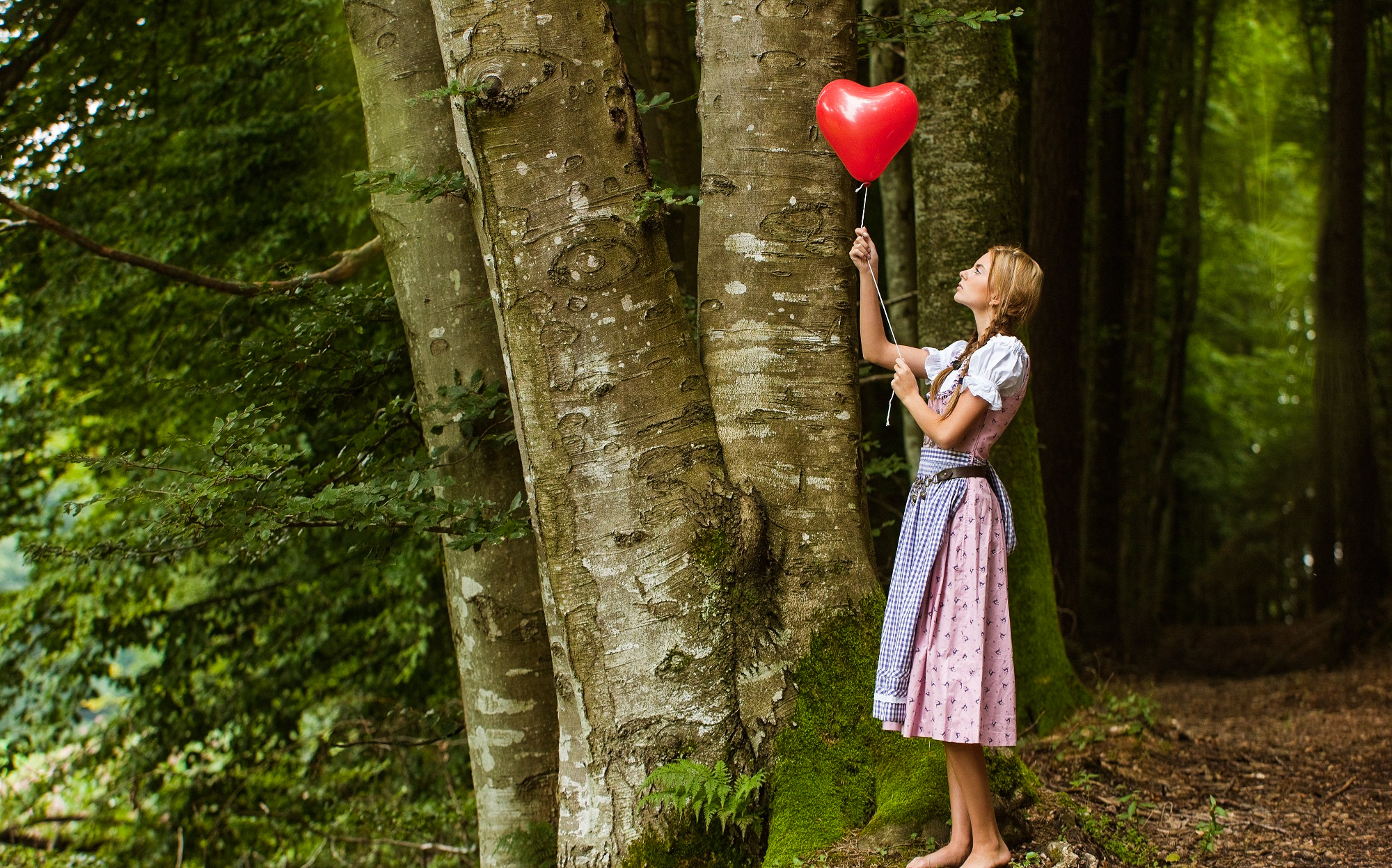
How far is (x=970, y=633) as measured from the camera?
3.03 metres

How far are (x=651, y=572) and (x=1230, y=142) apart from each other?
19.5 metres

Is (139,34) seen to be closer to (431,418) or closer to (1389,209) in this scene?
(431,418)

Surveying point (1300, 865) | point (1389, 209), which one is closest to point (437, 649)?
point (1300, 865)

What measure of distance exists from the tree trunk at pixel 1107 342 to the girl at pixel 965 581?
310 inches

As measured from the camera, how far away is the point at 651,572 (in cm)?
309

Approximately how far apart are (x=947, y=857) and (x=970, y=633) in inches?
25.4

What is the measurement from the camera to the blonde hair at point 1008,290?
3.14 meters

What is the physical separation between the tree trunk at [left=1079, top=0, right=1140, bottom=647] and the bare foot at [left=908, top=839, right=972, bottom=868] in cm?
797

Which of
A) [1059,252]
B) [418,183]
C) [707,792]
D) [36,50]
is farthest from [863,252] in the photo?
[36,50]

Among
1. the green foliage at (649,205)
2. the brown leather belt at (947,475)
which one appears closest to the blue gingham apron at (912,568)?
the brown leather belt at (947,475)

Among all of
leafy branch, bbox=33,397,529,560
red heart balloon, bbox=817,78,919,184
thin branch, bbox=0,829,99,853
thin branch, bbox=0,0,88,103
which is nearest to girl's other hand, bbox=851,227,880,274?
red heart balloon, bbox=817,78,919,184

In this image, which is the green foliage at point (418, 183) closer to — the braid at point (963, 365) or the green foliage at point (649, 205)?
the green foliage at point (649, 205)

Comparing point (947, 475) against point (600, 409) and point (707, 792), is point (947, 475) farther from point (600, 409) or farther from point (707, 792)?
point (707, 792)

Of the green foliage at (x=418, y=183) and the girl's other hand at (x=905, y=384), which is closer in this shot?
the girl's other hand at (x=905, y=384)
